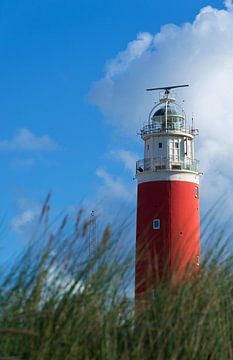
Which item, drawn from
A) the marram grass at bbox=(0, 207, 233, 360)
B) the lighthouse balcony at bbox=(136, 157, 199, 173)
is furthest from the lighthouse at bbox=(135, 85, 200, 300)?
the marram grass at bbox=(0, 207, 233, 360)

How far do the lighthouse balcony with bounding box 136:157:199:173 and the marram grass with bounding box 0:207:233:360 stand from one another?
22.6 m

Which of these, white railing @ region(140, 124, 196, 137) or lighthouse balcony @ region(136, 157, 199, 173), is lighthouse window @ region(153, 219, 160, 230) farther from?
white railing @ region(140, 124, 196, 137)

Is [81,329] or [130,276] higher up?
[130,276]

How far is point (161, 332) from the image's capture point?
4020 mm

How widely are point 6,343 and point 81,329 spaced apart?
0.38 metres

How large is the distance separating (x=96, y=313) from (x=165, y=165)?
23.2 m

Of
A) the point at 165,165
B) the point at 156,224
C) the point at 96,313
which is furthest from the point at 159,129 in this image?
the point at 96,313

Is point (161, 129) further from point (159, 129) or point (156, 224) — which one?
point (156, 224)

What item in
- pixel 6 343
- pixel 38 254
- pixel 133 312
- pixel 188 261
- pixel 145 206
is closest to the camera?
pixel 6 343

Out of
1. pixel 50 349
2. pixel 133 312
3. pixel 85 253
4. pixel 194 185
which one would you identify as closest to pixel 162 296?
pixel 133 312

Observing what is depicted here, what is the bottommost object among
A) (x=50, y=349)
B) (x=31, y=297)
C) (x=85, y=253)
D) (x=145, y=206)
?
(x=50, y=349)

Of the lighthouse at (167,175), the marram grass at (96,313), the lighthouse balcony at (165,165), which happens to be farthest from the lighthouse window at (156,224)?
the marram grass at (96,313)

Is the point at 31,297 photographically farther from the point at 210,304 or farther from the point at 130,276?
the point at 210,304

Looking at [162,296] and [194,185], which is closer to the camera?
[162,296]
